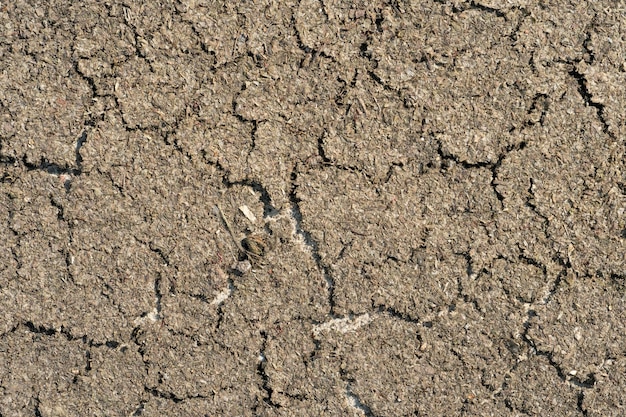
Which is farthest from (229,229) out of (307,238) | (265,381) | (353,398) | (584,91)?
(584,91)

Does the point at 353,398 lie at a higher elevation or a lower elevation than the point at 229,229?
lower

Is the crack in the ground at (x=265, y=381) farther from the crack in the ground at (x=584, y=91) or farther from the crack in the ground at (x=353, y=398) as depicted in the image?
the crack in the ground at (x=584, y=91)

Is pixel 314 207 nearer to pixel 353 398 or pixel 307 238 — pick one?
pixel 307 238

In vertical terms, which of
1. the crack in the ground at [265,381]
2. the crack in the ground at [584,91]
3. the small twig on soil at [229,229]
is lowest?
the crack in the ground at [265,381]

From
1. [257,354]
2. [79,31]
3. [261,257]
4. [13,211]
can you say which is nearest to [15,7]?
[79,31]

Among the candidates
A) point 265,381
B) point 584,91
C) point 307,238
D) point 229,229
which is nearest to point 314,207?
point 307,238

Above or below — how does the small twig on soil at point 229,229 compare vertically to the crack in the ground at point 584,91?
below

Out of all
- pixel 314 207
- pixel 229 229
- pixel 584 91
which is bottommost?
pixel 229 229

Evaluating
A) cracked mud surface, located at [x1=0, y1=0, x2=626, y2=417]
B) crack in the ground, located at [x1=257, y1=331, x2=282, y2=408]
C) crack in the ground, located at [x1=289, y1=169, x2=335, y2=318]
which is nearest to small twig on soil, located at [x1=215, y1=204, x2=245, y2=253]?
cracked mud surface, located at [x1=0, y1=0, x2=626, y2=417]

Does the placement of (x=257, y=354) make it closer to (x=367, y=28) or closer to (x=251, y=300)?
(x=251, y=300)

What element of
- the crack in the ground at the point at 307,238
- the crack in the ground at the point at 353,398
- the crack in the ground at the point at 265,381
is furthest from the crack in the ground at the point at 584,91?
the crack in the ground at the point at 265,381
